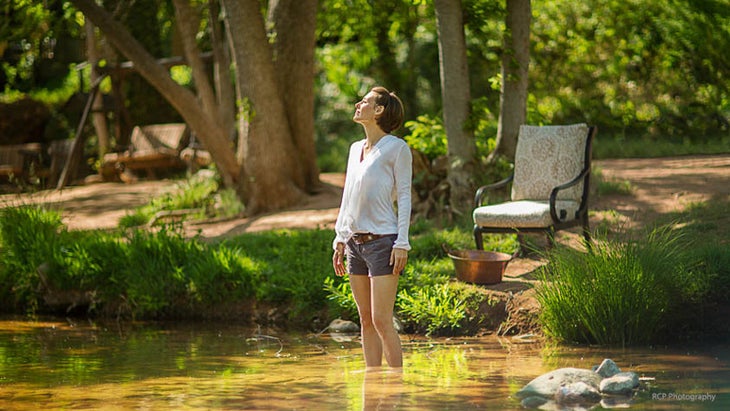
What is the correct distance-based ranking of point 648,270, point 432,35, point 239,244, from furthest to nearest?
point 432,35, point 239,244, point 648,270

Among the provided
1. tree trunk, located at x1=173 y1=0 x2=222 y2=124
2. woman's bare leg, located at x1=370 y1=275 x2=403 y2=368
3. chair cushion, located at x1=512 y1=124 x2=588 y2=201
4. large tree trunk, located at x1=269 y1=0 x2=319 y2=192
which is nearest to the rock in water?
woman's bare leg, located at x1=370 y1=275 x2=403 y2=368

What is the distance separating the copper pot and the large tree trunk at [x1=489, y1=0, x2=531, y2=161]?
2.51 m

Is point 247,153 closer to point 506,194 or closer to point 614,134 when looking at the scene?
point 506,194

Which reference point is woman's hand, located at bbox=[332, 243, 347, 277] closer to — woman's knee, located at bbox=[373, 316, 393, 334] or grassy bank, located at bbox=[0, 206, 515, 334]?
woman's knee, located at bbox=[373, 316, 393, 334]

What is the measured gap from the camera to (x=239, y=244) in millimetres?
9500

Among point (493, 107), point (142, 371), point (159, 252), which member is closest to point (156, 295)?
point (159, 252)

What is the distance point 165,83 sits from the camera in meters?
11.8

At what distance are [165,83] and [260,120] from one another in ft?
4.18

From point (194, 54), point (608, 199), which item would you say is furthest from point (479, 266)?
point (194, 54)

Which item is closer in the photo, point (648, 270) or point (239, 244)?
point (648, 270)

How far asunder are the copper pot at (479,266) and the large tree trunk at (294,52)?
5195mm

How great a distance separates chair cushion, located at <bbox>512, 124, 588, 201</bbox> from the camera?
8422 mm

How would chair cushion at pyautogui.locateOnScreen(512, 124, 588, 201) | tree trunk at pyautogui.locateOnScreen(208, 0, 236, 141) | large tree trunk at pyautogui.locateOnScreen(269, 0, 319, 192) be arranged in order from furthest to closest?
tree trunk at pyautogui.locateOnScreen(208, 0, 236, 141)
large tree trunk at pyautogui.locateOnScreen(269, 0, 319, 192)
chair cushion at pyautogui.locateOnScreen(512, 124, 588, 201)

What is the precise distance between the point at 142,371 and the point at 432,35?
12.8 m
